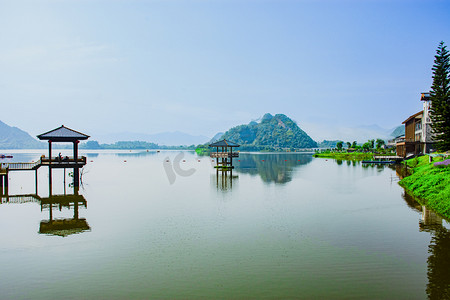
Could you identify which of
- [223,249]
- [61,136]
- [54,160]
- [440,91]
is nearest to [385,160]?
[440,91]

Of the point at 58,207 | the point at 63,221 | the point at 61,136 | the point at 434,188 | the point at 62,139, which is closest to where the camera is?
the point at 63,221

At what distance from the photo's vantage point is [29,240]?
1634cm

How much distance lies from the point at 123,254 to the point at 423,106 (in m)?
61.9

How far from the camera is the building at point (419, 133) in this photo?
58156mm

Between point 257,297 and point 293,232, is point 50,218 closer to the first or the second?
point 293,232

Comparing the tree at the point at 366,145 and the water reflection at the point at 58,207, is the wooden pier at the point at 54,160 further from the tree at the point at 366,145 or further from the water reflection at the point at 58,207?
the tree at the point at 366,145

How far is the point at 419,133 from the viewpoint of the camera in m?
63.6

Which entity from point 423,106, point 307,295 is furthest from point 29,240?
point 423,106

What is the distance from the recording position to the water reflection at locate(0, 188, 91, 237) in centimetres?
1822

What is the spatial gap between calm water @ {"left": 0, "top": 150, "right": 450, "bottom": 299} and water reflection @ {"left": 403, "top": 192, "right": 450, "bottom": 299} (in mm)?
45

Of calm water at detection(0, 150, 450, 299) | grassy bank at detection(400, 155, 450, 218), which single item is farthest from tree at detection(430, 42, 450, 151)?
calm water at detection(0, 150, 450, 299)

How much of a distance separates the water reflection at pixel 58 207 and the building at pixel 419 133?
5171cm

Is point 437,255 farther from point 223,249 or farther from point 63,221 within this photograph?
point 63,221

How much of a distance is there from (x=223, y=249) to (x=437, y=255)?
861 cm
